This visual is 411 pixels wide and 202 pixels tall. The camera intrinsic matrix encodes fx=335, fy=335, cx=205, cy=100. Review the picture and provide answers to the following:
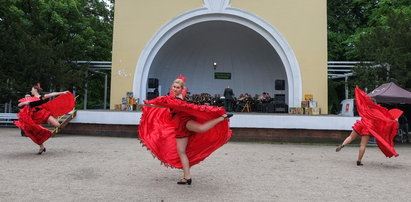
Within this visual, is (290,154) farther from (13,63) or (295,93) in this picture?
(13,63)

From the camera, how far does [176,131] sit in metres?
4.79

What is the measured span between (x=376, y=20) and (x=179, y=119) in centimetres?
2046

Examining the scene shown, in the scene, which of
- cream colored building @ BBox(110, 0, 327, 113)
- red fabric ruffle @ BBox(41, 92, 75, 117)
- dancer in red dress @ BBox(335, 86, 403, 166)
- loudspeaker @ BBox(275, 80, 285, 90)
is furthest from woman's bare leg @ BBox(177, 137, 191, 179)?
loudspeaker @ BBox(275, 80, 285, 90)

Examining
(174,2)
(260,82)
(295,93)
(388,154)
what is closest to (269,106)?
(295,93)

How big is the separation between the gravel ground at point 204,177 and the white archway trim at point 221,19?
781cm

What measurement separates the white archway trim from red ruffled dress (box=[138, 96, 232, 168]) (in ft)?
36.9

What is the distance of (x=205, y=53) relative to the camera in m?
22.0

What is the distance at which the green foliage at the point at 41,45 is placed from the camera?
14688 millimetres

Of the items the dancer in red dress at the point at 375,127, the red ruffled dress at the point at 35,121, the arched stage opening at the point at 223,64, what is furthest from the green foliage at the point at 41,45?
the dancer in red dress at the point at 375,127

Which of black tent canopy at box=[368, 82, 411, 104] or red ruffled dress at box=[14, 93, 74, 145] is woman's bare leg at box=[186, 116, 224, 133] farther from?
black tent canopy at box=[368, 82, 411, 104]

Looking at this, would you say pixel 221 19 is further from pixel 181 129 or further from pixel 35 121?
pixel 181 129

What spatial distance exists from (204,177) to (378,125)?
4.02 metres

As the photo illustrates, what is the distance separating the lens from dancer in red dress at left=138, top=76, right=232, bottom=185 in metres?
4.66

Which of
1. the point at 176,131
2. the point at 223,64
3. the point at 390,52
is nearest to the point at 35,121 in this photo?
the point at 176,131
